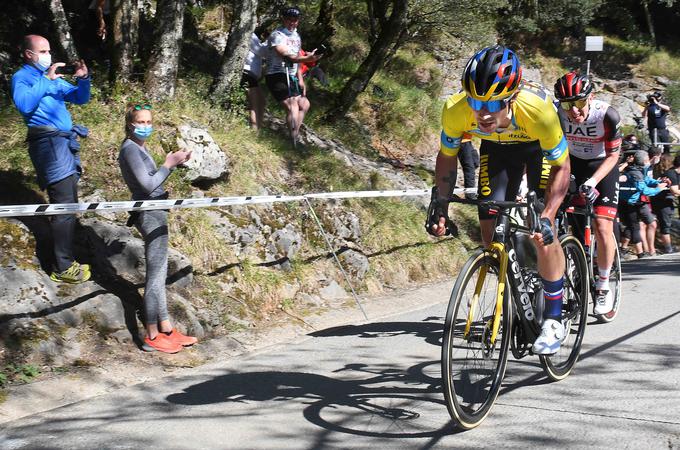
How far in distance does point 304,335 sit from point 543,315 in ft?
8.92

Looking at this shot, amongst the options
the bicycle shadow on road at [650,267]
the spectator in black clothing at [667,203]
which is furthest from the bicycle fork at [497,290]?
the spectator in black clothing at [667,203]

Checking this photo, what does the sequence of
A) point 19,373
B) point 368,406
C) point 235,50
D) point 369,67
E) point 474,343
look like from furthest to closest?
point 369,67, point 235,50, point 19,373, point 368,406, point 474,343

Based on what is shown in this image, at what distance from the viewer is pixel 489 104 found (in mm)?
4812

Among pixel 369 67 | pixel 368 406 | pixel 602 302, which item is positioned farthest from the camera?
pixel 369 67

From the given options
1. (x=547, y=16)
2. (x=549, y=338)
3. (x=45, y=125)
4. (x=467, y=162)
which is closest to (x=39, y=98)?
(x=45, y=125)

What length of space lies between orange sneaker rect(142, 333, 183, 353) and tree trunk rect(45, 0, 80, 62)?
16.0 feet

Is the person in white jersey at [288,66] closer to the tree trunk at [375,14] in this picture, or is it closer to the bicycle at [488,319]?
the tree trunk at [375,14]

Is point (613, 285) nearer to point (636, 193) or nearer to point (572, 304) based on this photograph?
point (572, 304)

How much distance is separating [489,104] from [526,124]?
44 cm

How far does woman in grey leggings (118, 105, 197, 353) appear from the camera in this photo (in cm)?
639

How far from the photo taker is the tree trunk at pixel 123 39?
10148mm

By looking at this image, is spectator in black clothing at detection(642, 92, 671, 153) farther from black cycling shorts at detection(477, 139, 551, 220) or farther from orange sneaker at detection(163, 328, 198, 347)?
orange sneaker at detection(163, 328, 198, 347)

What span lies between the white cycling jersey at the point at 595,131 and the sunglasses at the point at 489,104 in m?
2.78

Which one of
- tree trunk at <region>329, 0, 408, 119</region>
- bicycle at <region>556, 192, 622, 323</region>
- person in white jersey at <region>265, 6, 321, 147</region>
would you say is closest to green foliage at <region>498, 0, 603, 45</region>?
tree trunk at <region>329, 0, 408, 119</region>
